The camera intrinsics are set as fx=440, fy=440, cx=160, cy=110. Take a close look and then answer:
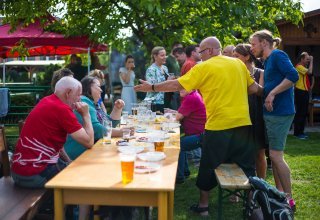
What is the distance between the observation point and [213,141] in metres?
4.25

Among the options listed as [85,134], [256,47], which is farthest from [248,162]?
[85,134]

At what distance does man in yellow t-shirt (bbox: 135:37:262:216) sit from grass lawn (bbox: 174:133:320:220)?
0.55 m

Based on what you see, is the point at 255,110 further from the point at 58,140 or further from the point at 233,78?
the point at 58,140

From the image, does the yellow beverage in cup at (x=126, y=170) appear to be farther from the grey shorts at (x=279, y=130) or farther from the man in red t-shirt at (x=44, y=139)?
the grey shorts at (x=279, y=130)

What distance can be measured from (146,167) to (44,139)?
3.43 ft

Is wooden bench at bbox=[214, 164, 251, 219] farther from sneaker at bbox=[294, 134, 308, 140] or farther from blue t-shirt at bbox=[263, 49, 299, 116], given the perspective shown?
sneaker at bbox=[294, 134, 308, 140]

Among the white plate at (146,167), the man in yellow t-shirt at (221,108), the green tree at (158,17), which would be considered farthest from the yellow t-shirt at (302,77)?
the white plate at (146,167)

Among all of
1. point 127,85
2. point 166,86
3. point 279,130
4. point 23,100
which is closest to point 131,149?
point 166,86

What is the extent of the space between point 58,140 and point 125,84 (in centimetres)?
558

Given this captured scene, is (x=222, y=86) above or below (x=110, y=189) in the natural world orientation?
above

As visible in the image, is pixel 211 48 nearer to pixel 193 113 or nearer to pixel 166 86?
pixel 166 86

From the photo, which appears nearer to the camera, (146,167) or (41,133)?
(146,167)

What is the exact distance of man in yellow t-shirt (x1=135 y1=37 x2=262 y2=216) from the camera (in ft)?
13.7

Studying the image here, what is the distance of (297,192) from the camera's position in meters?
5.43
